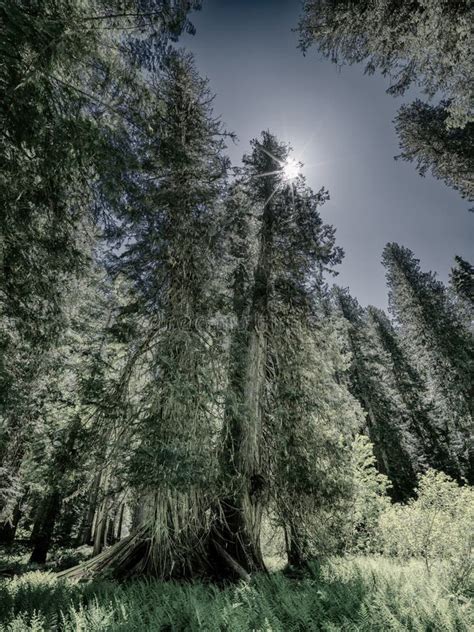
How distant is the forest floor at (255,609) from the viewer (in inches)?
123

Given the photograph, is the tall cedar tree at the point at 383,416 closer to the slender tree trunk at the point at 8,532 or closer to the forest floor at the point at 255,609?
the forest floor at the point at 255,609

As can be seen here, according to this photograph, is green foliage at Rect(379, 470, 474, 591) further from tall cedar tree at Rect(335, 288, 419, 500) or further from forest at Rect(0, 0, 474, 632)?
tall cedar tree at Rect(335, 288, 419, 500)

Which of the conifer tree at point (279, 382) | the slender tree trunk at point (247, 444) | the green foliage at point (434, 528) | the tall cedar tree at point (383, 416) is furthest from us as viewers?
the tall cedar tree at point (383, 416)

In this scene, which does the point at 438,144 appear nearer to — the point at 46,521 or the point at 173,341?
the point at 173,341

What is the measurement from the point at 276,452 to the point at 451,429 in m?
25.8

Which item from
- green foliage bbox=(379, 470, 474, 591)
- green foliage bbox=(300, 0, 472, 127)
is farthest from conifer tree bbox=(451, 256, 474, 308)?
green foliage bbox=(300, 0, 472, 127)

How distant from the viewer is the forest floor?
3133 mm

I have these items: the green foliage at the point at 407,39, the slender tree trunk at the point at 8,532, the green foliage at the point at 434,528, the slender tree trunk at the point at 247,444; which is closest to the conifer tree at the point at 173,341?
the slender tree trunk at the point at 247,444

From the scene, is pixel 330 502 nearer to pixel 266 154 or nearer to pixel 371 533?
pixel 371 533

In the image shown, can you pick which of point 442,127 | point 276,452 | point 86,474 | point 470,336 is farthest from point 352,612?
point 470,336

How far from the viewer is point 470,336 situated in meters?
21.4

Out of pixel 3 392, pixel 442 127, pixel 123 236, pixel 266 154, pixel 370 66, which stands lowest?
pixel 3 392

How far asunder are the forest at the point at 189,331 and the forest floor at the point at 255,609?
41 mm

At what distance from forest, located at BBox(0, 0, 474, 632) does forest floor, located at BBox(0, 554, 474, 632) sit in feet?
0.13
